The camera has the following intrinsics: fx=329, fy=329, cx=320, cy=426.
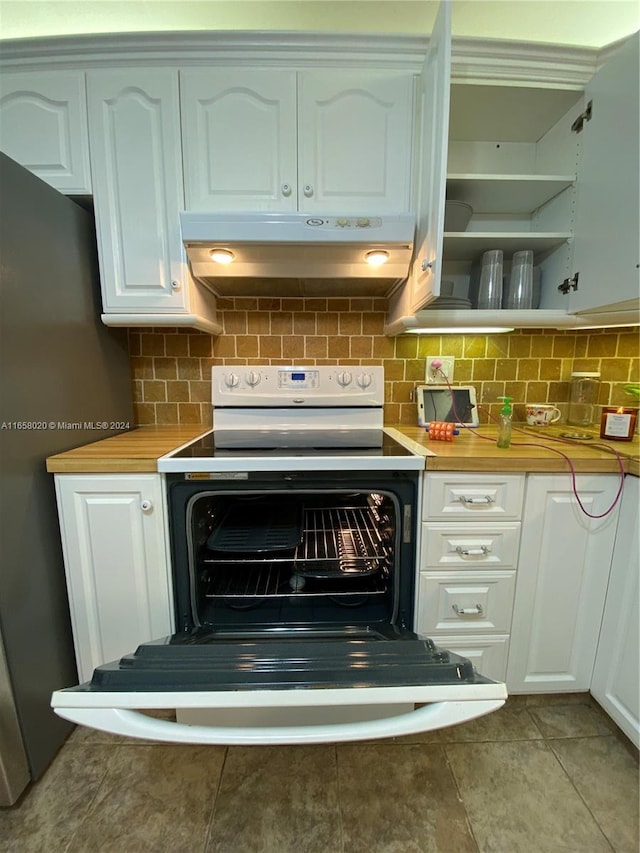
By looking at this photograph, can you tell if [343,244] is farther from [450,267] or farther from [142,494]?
[142,494]

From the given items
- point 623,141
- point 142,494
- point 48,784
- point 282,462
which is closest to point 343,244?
point 282,462

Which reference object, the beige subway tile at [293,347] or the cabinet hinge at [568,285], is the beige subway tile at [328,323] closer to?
the beige subway tile at [293,347]

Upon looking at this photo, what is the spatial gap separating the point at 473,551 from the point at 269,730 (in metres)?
0.77

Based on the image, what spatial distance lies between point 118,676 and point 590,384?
6.44 ft

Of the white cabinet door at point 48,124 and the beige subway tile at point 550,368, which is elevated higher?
the white cabinet door at point 48,124

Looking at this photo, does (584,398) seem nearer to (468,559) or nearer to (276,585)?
(468,559)

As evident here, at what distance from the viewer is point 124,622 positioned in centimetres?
112

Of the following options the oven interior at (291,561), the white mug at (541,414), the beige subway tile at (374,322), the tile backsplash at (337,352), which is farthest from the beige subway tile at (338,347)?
the white mug at (541,414)

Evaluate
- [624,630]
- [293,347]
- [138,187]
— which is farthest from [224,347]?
[624,630]

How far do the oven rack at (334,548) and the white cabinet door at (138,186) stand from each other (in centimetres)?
100

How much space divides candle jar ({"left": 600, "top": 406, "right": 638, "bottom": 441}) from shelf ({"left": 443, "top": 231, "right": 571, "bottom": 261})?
2.30 feet

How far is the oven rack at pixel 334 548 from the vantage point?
45.8 inches

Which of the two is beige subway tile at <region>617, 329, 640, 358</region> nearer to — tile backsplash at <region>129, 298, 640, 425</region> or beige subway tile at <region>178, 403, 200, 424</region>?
tile backsplash at <region>129, 298, 640, 425</region>

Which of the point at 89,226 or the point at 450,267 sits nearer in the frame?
the point at 89,226
